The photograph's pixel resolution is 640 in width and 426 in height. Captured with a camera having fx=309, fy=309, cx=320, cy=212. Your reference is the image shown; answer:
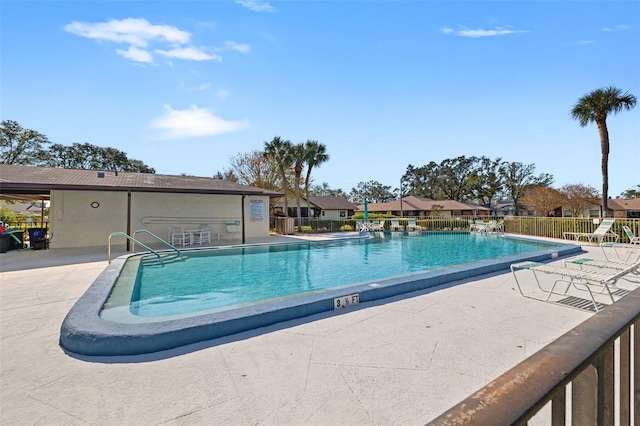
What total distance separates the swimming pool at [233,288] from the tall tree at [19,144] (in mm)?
35013

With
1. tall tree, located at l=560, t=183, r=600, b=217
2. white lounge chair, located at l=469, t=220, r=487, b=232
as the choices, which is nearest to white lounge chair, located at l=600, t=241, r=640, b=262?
white lounge chair, located at l=469, t=220, r=487, b=232

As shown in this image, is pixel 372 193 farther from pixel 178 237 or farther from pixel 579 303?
pixel 579 303

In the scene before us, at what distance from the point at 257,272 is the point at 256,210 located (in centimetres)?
921

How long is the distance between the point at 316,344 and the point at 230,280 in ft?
16.1

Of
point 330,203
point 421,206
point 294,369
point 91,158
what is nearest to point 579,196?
point 421,206

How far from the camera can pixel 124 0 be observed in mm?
8586

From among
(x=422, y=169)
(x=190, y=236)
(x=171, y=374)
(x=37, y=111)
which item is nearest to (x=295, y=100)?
(x=190, y=236)

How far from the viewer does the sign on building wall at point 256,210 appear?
17.5 m

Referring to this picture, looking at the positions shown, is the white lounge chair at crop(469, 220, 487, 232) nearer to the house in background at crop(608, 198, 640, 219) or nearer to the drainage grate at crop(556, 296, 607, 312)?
the drainage grate at crop(556, 296, 607, 312)

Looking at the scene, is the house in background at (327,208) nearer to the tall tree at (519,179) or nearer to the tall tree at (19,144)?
the tall tree at (519,179)

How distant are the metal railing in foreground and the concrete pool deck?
58.3 inches

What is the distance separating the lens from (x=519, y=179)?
49.4 m

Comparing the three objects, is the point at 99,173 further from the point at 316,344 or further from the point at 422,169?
the point at 422,169

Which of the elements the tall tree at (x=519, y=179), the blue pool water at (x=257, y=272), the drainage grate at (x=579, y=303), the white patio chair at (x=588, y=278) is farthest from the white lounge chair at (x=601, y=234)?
the tall tree at (x=519, y=179)
